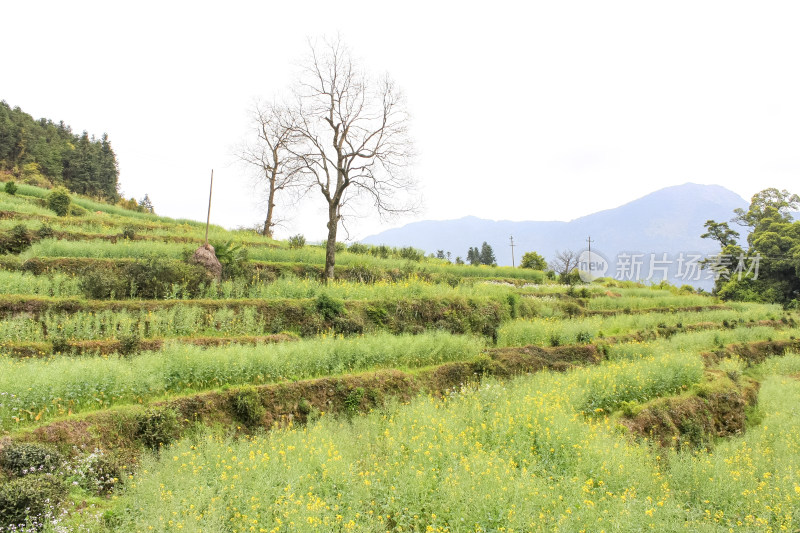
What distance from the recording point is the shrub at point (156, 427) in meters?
8.33

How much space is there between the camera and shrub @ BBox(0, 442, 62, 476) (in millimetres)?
6477

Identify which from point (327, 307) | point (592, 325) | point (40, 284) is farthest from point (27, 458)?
point (592, 325)

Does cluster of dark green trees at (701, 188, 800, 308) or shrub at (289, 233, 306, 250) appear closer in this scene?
shrub at (289, 233, 306, 250)

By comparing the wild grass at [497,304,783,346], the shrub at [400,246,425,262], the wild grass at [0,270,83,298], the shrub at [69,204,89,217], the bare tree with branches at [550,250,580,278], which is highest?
the bare tree with branches at [550,250,580,278]

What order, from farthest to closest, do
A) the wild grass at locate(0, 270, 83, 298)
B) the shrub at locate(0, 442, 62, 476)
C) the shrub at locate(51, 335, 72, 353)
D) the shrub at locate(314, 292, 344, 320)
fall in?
the shrub at locate(314, 292, 344, 320) → the wild grass at locate(0, 270, 83, 298) → the shrub at locate(51, 335, 72, 353) → the shrub at locate(0, 442, 62, 476)

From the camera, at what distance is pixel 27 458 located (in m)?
6.59

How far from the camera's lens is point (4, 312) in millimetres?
12109

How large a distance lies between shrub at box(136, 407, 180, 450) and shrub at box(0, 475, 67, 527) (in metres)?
2.17

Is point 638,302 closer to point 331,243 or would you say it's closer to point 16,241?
point 331,243

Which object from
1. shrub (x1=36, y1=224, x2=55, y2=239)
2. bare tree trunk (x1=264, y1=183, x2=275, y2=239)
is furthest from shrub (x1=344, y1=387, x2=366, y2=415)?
bare tree trunk (x1=264, y1=183, x2=275, y2=239)

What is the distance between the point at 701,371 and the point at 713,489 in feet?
31.0

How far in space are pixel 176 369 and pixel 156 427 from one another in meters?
1.99

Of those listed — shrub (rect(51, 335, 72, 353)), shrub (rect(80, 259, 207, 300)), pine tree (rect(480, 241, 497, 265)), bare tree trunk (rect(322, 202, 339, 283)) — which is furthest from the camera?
pine tree (rect(480, 241, 497, 265))

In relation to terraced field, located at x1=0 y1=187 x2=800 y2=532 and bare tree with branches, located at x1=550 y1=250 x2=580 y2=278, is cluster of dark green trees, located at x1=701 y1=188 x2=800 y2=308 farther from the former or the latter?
terraced field, located at x1=0 y1=187 x2=800 y2=532
